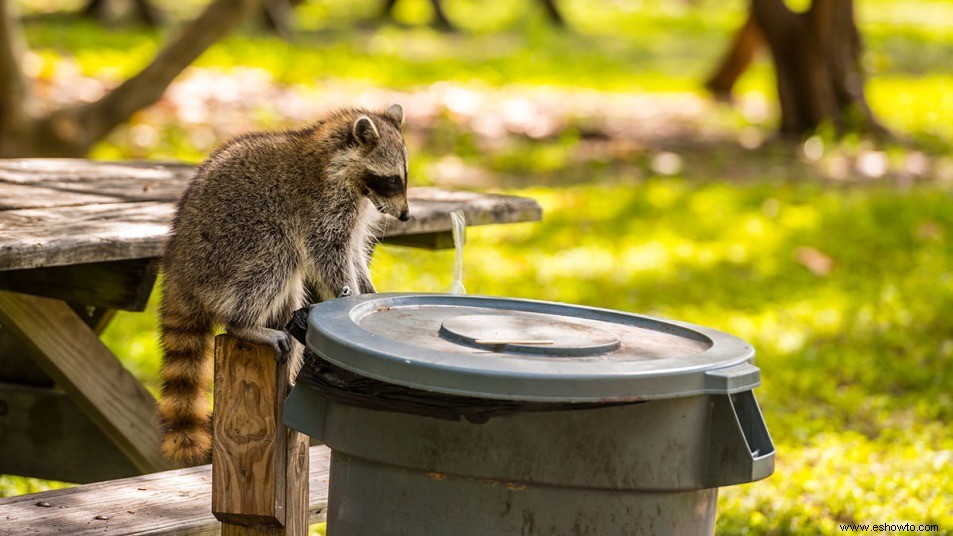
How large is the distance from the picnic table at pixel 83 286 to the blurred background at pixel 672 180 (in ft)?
1.19

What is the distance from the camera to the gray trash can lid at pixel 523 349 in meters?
2.13

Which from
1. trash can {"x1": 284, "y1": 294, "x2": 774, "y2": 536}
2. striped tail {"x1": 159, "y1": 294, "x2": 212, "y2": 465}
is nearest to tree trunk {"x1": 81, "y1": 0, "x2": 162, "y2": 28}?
striped tail {"x1": 159, "y1": 294, "x2": 212, "y2": 465}

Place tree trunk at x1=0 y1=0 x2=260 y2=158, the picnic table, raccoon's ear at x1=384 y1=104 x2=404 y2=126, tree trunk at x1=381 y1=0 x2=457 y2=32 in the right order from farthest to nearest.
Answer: tree trunk at x1=381 y1=0 x2=457 y2=32 → tree trunk at x1=0 y1=0 x2=260 y2=158 → raccoon's ear at x1=384 y1=104 x2=404 y2=126 → the picnic table

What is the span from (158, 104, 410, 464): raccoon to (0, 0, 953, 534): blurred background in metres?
1.73

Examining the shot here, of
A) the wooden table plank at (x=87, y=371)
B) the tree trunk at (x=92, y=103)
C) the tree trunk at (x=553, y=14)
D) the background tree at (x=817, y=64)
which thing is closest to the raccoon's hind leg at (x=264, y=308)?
the wooden table plank at (x=87, y=371)

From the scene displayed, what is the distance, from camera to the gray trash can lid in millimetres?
2133

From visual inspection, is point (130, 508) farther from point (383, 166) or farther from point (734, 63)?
point (734, 63)

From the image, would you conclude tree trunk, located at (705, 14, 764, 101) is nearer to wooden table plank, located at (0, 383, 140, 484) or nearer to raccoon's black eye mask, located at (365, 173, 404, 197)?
wooden table plank, located at (0, 383, 140, 484)

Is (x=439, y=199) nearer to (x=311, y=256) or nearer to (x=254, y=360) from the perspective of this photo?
(x=311, y=256)

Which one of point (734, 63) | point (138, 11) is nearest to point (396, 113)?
point (734, 63)

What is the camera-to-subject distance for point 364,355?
87.8 inches

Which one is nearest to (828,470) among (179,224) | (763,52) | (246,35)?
(179,224)

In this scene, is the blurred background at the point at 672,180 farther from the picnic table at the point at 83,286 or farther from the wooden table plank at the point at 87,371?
the wooden table plank at the point at 87,371

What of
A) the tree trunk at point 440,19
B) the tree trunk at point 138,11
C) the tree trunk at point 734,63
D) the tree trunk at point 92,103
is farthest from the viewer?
the tree trunk at point 440,19
